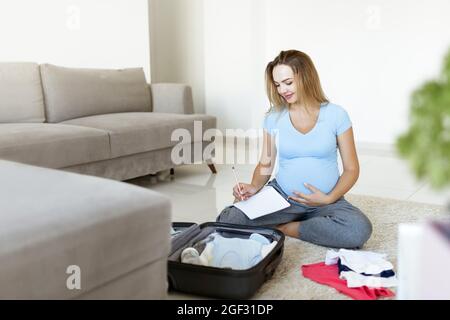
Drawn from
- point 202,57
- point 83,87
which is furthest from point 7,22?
point 202,57

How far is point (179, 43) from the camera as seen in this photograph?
16.5 ft

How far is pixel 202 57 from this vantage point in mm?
4914

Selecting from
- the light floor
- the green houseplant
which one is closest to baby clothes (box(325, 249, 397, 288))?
the light floor

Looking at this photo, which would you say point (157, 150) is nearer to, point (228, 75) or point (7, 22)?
point (7, 22)

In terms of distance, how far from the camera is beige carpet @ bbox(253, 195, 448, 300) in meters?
1.56

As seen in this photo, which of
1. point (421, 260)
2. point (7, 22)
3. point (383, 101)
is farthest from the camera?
point (383, 101)

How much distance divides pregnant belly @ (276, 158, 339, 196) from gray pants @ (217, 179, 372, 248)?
7 centimetres

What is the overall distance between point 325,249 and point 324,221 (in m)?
0.11

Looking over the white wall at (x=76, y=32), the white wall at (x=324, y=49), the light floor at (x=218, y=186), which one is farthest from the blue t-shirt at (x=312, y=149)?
the white wall at (x=76, y=32)

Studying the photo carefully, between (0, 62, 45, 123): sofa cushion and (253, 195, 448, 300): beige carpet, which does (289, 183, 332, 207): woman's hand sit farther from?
(0, 62, 45, 123): sofa cushion

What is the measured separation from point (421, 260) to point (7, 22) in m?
3.27

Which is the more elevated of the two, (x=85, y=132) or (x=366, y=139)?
(x=85, y=132)

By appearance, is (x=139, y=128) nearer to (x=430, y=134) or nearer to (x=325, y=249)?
(x=325, y=249)

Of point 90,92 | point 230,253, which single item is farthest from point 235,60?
point 230,253
